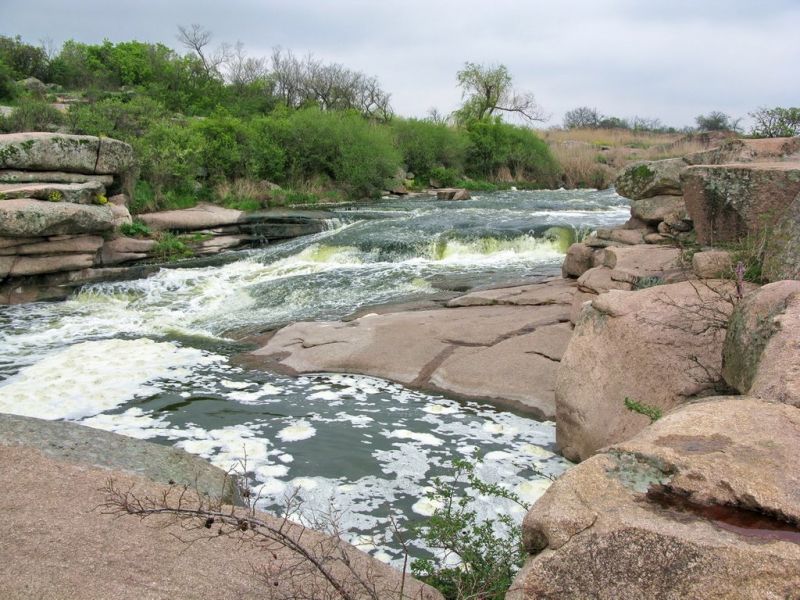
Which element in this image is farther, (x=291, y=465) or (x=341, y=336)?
(x=341, y=336)

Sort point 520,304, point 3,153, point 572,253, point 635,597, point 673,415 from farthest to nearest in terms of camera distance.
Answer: point 3,153, point 572,253, point 520,304, point 673,415, point 635,597

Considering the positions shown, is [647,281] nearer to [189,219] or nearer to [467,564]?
[467,564]

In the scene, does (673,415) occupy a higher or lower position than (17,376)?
higher

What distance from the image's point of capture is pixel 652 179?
9562 millimetres

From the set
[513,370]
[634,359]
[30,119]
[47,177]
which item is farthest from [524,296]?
[30,119]

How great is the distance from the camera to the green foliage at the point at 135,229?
1400 cm

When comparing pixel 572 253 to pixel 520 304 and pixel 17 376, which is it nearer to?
pixel 520 304

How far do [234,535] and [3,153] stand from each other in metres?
12.8

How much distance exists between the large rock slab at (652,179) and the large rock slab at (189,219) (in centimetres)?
940

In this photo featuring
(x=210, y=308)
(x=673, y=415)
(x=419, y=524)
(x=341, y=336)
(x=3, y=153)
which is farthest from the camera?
(x=3, y=153)

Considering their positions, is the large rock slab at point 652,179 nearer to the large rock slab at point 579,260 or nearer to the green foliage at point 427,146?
the large rock slab at point 579,260

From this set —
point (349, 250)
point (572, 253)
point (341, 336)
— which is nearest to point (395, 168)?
point (349, 250)

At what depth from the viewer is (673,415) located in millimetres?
2885

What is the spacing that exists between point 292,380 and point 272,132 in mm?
18110
